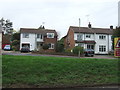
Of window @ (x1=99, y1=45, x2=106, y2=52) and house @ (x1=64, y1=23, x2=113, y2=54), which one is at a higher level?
house @ (x1=64, y1=23, x2=113, y2=54)

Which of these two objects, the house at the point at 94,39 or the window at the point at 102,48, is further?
the window at the point at 102,48

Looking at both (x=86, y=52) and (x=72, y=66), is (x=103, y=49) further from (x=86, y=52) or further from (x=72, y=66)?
(x=72, y=66)

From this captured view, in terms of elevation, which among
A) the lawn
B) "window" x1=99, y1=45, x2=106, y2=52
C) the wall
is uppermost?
the wall

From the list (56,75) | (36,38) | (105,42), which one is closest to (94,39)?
(105,42)

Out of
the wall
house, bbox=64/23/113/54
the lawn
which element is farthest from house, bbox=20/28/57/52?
the lawn

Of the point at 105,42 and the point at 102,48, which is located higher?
the point at 105,42

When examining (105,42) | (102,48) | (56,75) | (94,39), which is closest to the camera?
(56,75)

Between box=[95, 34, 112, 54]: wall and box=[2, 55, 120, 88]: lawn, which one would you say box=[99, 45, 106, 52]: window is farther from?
box=[2, 55, 120, 88]: lawn

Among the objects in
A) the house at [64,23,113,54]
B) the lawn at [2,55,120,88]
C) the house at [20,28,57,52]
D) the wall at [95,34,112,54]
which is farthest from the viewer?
the wall at [95,34,112,54]

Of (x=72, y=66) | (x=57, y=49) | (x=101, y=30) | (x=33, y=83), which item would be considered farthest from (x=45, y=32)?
(x=33, y=83)

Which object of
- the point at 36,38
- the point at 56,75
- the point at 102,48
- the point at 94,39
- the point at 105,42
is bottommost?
the point at 56,75

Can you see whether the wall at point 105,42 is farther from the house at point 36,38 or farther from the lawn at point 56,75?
the lawn at point 56,75

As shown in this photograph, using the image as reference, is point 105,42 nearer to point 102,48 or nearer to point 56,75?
point 102,48

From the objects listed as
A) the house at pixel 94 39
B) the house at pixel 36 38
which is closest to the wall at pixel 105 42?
the house at pixel 94 39
